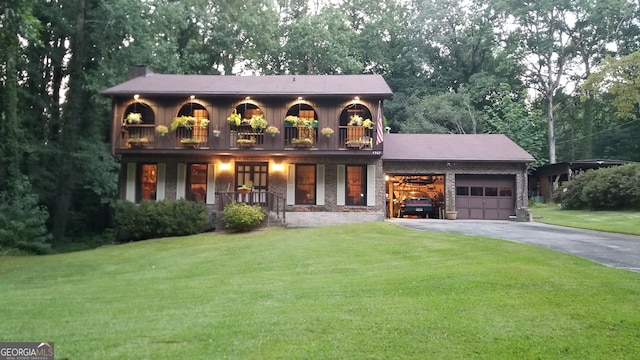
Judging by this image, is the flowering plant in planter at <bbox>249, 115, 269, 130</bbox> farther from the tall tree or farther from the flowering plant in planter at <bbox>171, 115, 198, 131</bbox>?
the tall tree

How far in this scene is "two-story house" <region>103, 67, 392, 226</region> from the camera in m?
19.6

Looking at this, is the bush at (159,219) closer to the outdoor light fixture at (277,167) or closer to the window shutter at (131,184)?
the window shutter at (131,184)

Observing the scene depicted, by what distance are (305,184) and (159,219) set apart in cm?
653

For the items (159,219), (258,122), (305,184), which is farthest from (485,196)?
(159,219)

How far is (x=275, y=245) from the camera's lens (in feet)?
43.9

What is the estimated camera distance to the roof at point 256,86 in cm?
1966

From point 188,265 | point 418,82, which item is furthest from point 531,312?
point 418,82

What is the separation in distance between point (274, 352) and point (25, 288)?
783cm

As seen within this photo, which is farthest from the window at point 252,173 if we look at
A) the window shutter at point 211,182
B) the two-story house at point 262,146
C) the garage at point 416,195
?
the garage at point 416,195

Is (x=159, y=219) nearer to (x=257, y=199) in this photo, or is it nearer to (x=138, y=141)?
(x=138, y=141)

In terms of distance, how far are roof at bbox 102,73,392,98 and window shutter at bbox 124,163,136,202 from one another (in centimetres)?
345

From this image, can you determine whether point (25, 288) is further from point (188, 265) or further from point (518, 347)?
point (518, 347)

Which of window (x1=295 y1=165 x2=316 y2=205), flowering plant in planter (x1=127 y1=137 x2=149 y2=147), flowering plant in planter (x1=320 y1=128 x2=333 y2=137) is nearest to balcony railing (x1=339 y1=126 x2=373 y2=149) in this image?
flowering plant in planter (x1=320 y1=128 x2=333 y2=137)

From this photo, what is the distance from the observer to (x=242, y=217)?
1725cm
